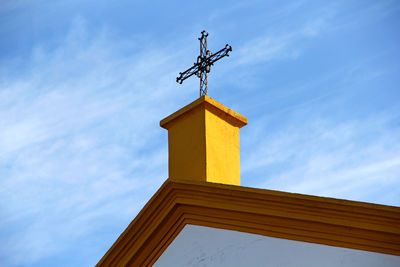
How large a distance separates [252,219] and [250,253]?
1.38ft

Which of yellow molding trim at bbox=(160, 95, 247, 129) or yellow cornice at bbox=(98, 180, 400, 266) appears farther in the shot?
yellow molding trim at bbox=(160, 95, 247, 129)

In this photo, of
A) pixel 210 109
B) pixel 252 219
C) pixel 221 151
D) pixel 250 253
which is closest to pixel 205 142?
pixel 221 151

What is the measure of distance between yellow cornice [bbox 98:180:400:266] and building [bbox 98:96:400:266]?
0.04 ft

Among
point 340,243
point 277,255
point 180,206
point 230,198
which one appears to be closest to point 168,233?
point 180,206

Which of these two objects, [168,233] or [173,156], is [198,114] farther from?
[168,233]

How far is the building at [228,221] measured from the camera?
7.43 meters

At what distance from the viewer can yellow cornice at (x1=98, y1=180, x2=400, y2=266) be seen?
292 inches

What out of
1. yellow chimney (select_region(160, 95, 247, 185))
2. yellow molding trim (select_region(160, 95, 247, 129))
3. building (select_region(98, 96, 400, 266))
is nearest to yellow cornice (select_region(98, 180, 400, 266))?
building (select_region(98, 96, 400, 266))

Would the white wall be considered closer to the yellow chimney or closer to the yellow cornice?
the yellow cornice

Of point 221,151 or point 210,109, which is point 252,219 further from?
point 210,109

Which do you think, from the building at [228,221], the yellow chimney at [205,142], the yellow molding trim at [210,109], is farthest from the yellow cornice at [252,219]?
the yellow molding trim at [210,109]

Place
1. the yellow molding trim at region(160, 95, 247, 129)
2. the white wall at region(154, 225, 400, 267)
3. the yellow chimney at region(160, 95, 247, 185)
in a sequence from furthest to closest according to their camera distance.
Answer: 1. the yellow molding trim at region(160, 95, 247, 129)
2. the yellow chimney at region(160, 95, 247, 185)
3. the white wall at region(154, 225, 400, 267)

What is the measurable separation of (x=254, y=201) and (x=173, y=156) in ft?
6.27

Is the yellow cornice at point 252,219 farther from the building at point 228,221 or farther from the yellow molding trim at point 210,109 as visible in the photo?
the yellow molding trim at point 210,109
